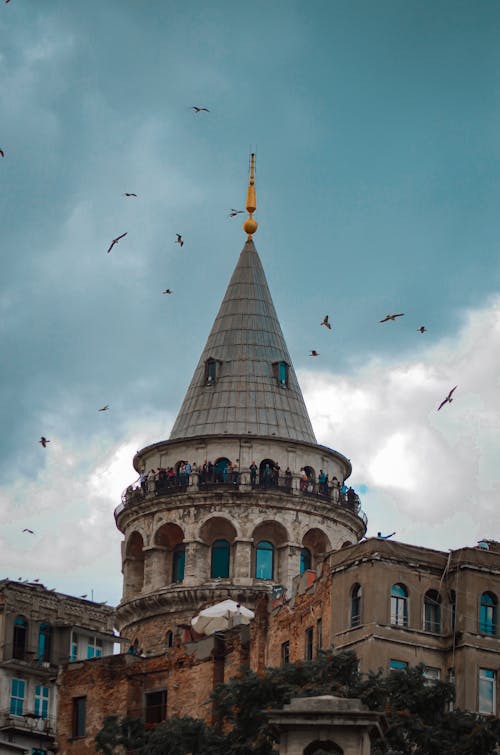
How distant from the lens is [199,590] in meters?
102

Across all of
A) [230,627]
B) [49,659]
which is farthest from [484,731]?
[49,659]

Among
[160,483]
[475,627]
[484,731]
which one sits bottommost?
[484,731]

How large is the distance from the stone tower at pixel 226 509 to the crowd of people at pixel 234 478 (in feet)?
0.16

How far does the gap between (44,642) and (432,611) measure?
27.3m

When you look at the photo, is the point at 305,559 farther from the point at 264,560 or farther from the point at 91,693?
the point at 91,693

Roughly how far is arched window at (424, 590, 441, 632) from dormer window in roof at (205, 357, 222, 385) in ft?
113

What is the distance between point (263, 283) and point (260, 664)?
36998 millimetres

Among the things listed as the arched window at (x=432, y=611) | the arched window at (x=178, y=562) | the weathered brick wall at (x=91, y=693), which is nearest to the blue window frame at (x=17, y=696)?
the weathered brick wall at (x=91, y=693)

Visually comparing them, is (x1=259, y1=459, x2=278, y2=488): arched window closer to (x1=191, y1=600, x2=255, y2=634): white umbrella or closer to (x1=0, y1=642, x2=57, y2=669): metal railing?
(x1=0, y1=642, x2=57, y2=669): metal railing

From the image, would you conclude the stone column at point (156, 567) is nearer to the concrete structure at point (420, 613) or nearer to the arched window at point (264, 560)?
the arched window at point (264, 560)

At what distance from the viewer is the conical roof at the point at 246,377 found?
107 m

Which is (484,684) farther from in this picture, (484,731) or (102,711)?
(102,711)

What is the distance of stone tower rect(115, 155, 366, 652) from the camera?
337 ft

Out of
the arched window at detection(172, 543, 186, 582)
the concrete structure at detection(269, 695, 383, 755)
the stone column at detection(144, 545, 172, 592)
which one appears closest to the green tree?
the concrete structure at detection(269, 695, 383, 755)
